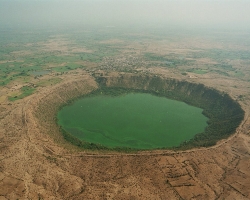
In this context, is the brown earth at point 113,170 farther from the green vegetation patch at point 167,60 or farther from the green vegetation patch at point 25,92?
the green vegetation patch at point 167,60

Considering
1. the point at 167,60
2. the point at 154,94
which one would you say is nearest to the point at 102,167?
the point at 154,94

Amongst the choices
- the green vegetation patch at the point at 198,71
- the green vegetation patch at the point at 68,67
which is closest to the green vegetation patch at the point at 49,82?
the green vegetation patch at the point at 68,67

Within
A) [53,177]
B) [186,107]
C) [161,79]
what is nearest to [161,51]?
[161,79]

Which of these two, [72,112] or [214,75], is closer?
Result: [72,112]

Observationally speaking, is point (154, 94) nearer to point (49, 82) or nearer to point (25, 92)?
point (49, 82)

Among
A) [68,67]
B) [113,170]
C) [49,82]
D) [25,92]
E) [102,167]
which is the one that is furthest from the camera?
[68,67]

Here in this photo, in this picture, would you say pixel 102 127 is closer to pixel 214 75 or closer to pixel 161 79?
pixel 161 79

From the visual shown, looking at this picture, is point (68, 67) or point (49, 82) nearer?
point (49, 82)
